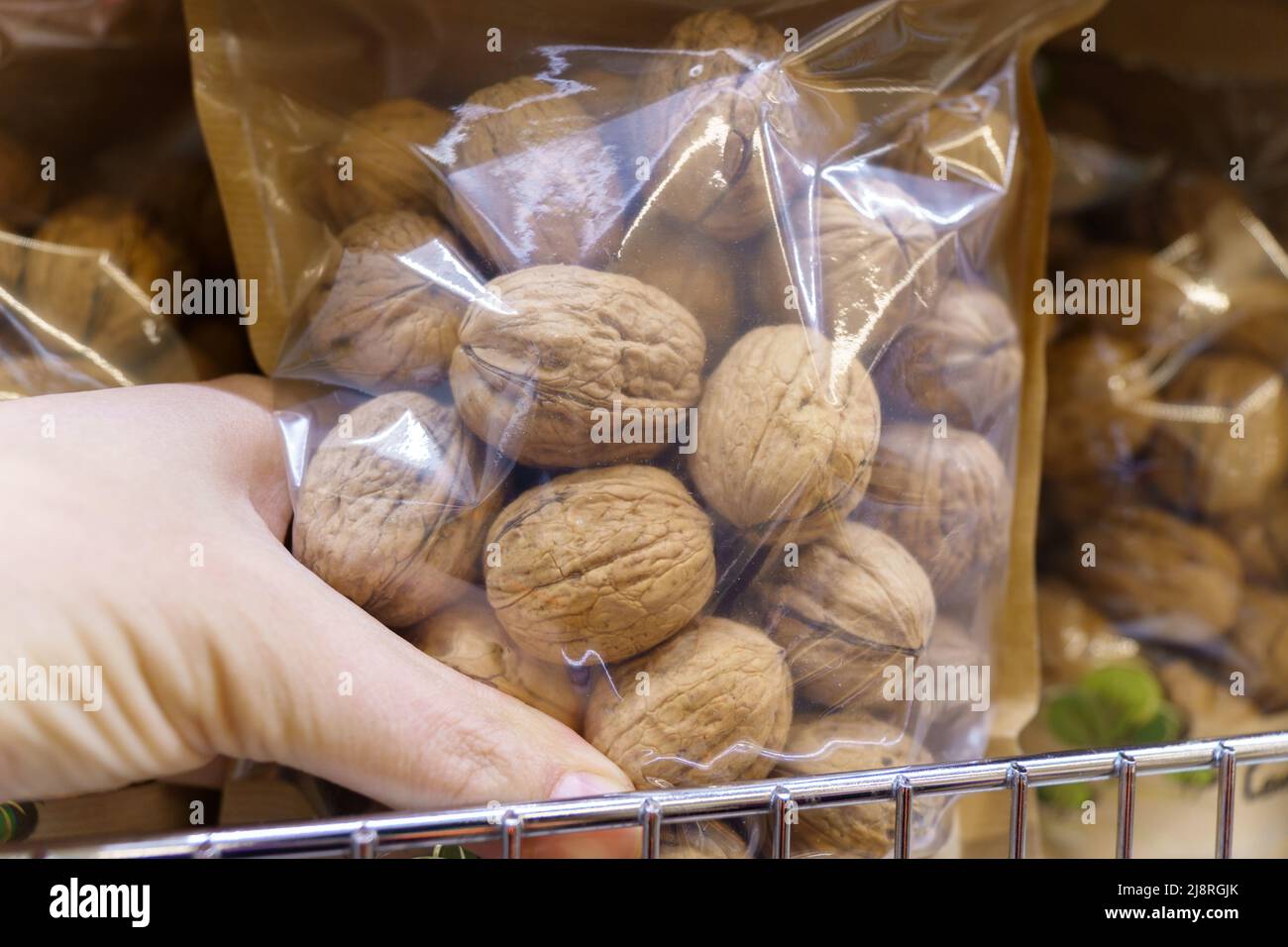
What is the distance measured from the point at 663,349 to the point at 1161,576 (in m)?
0.49

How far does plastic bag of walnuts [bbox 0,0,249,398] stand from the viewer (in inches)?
23.4

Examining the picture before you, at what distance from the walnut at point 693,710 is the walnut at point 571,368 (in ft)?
0.36

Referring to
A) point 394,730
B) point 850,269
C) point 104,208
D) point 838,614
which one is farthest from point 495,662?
point 104,208

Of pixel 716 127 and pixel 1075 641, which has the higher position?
pixel 716 127

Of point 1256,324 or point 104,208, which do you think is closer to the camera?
point 104,208

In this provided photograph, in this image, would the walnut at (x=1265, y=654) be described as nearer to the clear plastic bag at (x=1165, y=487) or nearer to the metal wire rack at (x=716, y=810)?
the clear plastic bag at (x=1165, y=487)

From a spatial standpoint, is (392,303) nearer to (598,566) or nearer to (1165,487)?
(598,566)

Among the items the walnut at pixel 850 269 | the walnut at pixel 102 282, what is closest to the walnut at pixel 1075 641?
the walnut at pixel 850 269

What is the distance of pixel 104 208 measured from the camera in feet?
2.06

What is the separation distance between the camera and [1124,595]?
77 cm

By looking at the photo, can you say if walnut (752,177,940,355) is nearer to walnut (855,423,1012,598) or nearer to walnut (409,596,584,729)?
walnut (855,423,1012,598)

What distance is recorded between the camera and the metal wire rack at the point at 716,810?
41 centimetres

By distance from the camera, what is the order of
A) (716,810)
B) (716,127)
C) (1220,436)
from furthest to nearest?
(1220,436), (716,127), (716,810)
